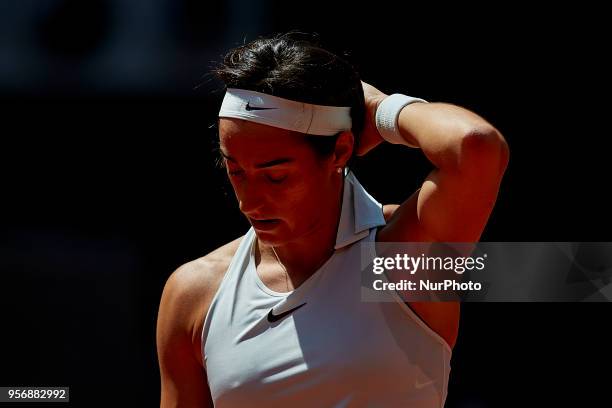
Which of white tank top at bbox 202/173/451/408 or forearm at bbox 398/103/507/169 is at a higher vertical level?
forearm at bbox 398/103/507/169

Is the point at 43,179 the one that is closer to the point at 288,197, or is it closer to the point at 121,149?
the point at 121,149

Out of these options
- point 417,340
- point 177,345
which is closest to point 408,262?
point 417,340

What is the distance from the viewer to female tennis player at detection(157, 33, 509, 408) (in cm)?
187

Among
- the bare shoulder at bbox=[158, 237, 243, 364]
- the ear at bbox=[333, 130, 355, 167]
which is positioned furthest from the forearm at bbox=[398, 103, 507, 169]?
the bare shoulder at bbox=[158, 237, 243, 364]

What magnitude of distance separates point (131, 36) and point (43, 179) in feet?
2.45

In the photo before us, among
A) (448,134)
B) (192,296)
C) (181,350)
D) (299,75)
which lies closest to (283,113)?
(299,75)

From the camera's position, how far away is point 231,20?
4051 millimetres

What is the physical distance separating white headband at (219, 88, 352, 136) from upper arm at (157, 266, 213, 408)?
1.33ft

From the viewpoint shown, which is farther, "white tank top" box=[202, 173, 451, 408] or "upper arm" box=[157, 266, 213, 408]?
"upper arm" box=[157, 266, 213, 408]

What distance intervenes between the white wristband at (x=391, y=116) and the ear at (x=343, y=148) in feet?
0.22

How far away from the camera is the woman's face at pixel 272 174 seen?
1924 millimetres

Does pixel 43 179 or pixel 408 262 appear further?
pixel 43 179

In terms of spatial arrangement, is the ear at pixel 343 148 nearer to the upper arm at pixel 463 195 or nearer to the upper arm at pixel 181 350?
the upper arm at pixel 463 195

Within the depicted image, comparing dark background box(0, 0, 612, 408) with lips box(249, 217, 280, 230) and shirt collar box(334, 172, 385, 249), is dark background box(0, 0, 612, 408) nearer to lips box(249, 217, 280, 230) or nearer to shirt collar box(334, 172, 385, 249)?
shirt collar box(334, 172, 385, 249)
